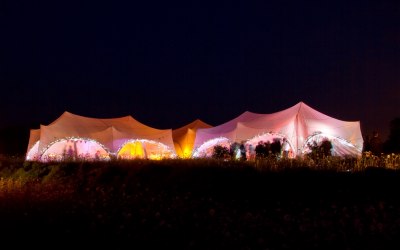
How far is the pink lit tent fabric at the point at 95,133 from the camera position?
930 inches

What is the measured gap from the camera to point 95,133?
24484 mm

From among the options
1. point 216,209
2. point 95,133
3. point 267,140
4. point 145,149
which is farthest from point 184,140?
point 216,209

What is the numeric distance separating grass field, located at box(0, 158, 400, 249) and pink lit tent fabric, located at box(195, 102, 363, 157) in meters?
10.5

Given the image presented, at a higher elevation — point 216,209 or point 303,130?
point 303,130

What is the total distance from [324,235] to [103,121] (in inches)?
890

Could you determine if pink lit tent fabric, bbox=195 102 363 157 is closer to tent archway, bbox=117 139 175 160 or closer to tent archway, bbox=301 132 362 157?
tent archway, bbox=301 132 362 157

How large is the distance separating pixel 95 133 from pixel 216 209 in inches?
729

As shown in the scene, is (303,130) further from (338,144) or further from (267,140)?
(338,144)

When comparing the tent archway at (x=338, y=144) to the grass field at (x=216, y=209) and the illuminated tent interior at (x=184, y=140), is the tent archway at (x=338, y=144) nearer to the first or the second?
the illuminated tent interior at (x=184, y=140)

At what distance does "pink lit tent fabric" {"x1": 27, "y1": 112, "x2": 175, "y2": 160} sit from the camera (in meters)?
23.6

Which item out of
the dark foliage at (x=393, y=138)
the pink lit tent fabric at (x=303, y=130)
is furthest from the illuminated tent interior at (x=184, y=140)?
the dark foliage at (x=393, y=138)

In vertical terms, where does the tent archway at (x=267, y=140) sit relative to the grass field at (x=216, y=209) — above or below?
above

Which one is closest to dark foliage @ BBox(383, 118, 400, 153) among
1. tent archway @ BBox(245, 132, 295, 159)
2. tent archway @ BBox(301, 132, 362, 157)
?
tent archway @ BBox(301, 132, 362, 157)

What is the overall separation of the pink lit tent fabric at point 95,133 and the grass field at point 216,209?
13211 mm
